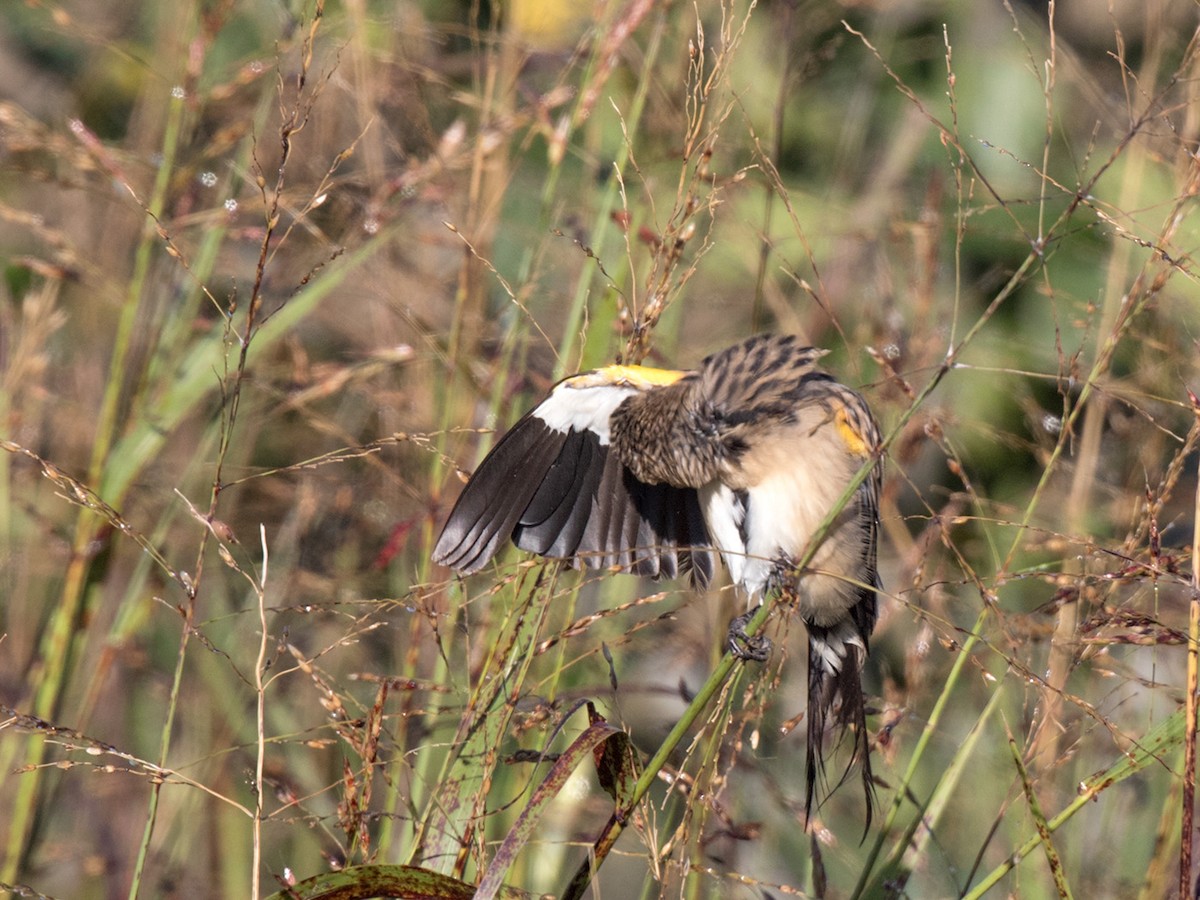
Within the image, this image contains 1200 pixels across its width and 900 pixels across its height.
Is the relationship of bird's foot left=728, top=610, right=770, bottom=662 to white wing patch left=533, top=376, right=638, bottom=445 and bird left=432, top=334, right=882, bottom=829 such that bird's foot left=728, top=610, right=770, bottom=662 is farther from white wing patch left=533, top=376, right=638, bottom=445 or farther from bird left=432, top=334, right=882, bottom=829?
white wing patch left=533, top=376, right=638, bottom=445

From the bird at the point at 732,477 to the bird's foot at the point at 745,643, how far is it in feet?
0.07

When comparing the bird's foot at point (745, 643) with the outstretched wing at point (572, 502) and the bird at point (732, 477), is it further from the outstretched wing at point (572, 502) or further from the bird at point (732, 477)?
the outstretched wing at point (572, 502)

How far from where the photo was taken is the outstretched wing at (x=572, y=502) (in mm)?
2230

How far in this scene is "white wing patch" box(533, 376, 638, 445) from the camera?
2.32 meters

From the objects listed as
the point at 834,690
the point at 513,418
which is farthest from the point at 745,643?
the point at 513,418

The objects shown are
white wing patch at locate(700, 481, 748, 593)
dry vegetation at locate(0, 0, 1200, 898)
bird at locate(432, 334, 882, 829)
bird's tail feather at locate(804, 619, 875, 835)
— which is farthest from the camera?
white wing patch at locate(700, 481, 748, 593)

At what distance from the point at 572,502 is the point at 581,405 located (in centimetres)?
21

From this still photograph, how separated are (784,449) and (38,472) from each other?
6.15ft

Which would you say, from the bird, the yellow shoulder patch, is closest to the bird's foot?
the bird

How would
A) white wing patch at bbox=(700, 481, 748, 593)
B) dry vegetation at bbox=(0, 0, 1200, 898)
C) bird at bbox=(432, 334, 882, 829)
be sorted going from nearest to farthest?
dry vegetation at bbox=(0, 0, 1200, 898), bird at bbox=(432, 334, 882, 829), white wing patch at bbox=(700, 481, 748, 593)

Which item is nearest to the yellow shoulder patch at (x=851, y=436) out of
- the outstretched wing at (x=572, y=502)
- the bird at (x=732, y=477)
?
the bird at (x=732, y=477)

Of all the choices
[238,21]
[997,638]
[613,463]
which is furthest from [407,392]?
[238,21]

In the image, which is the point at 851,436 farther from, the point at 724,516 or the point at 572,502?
the point at 572,502

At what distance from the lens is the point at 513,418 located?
2.55 metres
